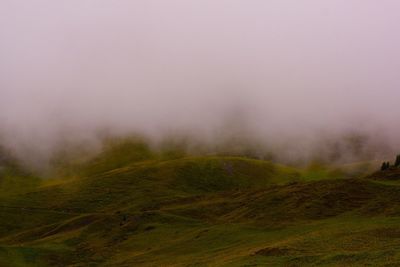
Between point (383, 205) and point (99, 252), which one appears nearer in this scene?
point (383, 205)

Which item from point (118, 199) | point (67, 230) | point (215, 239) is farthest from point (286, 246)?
point (118, 199)

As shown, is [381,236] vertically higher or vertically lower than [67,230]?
lower

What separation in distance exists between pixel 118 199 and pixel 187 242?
119m

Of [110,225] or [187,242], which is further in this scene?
[110,225]

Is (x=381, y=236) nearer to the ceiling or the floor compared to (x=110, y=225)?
nearer to the floor

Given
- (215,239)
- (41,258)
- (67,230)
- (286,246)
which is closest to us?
(286,246)

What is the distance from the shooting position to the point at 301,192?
8650 centimetres

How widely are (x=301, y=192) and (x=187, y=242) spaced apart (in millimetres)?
24891

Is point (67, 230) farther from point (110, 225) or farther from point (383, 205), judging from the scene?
point (383, 205)

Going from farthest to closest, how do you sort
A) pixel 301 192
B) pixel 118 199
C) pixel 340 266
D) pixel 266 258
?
1. pixel 118 199
2. pixel 301 192
3. pixel 266 258
4. pixel 340 266

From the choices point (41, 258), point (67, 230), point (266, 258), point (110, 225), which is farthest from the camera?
point (67, 230)

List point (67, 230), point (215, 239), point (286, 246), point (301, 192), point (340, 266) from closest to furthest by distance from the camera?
1. point (340, 266)
2. point (286, 246)
3. point (215, 239)
4. point (301, 192)
5. point (67, 230)

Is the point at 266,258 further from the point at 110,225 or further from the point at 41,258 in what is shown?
the point at 110,225

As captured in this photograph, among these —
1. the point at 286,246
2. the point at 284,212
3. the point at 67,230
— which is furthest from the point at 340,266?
the point at 67,230
